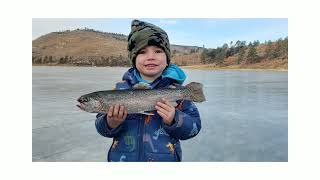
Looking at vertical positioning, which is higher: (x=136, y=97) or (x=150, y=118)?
(x=136, y=97)

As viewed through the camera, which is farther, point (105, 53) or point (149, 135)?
point (105, 53)

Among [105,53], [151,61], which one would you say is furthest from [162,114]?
[105,53]

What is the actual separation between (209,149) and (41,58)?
2.37 meters

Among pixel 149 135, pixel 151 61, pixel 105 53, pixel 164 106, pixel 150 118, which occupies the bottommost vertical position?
pixel 149 135

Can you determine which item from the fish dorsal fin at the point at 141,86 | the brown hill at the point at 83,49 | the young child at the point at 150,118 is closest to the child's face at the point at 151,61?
the young child at the point at 150,118

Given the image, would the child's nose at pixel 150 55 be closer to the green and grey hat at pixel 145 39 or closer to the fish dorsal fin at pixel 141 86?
the green and grey hat at pixel 145 39

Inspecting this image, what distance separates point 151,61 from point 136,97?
36 centimetres

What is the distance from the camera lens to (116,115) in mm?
3715

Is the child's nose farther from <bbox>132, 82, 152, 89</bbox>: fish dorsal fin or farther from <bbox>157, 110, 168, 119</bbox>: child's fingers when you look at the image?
<bbox>157, 110, 168, 119</bbox>: child's fingers

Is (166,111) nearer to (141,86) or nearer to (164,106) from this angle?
(164,106)

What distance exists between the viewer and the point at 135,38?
158 inches

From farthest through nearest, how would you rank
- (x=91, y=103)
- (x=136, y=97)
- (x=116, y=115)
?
(x=136, y=97)
(x=91, y=103)
(x=116, y=115)
